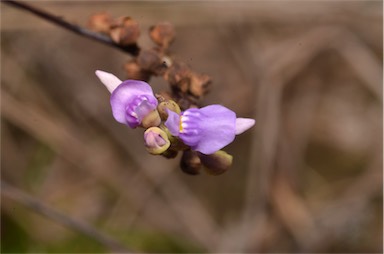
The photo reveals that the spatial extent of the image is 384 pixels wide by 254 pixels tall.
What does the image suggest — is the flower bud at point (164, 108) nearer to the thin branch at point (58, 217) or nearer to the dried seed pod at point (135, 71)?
the dried seed pod at point (135, 71)

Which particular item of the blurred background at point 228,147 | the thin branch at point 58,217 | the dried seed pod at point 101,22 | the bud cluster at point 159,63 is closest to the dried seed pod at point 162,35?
the bud cluster at point 159,63

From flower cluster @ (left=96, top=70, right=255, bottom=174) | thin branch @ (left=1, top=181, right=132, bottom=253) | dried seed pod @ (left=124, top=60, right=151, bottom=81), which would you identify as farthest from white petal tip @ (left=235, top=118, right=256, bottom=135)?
thin branch @ (left=1, top=181, right=132, bottom=253)

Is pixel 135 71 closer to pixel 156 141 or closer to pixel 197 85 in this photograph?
pixel 197 85

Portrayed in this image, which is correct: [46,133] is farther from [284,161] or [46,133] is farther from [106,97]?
[284,161]

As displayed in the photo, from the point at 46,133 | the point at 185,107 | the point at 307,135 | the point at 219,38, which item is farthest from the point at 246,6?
the point at 185,107

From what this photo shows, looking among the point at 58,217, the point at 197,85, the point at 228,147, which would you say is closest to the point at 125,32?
the point at 197,85

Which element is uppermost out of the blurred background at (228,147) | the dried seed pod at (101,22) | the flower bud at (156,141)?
the blurred background at (228,147)

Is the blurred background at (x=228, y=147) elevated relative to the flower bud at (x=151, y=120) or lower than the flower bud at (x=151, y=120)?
elevated

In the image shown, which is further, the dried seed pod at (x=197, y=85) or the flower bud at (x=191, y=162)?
the dried seed pod at (x=197, y=85)
